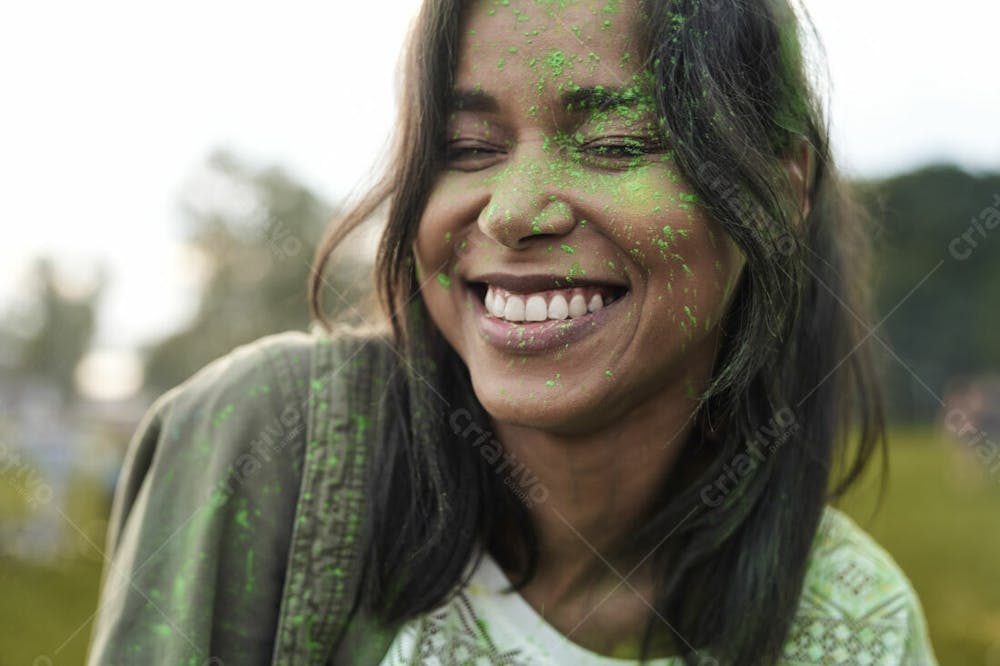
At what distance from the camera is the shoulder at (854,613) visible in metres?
2.01

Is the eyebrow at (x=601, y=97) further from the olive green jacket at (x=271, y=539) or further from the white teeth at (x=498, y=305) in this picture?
the olive green jacket at (x=271, y=539)

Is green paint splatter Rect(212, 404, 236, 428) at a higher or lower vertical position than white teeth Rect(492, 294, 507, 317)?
lower

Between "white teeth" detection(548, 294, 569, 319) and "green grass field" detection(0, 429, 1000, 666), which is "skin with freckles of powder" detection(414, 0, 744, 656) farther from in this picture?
"green grass field" detection(0, 429, 1000, 666)

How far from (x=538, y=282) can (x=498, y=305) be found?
87 mm

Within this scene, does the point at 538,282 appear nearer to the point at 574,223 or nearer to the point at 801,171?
the point at 574,223

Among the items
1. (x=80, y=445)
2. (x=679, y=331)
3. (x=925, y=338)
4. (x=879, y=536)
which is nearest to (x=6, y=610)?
(x=80, y=445)

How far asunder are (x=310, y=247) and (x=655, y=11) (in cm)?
1805

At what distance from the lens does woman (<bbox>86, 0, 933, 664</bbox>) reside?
177cm

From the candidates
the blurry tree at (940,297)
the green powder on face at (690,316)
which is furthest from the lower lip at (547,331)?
the blurry tree at (940,297)

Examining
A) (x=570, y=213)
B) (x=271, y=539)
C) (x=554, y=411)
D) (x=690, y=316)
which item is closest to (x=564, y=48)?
(x=570, y=213)

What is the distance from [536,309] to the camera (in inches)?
70.3

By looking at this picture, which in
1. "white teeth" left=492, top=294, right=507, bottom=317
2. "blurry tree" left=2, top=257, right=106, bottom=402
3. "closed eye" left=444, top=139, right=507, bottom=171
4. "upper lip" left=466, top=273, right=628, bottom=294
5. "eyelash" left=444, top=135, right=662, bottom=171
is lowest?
"blurry tree" left=2, top=257, right=106, bottom=402

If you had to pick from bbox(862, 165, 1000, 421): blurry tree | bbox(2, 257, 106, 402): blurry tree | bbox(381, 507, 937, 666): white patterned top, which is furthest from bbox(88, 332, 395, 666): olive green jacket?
bbox(862, 165, 1000, 421): blurry tree

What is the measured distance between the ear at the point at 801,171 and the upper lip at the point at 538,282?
44 centimetres
